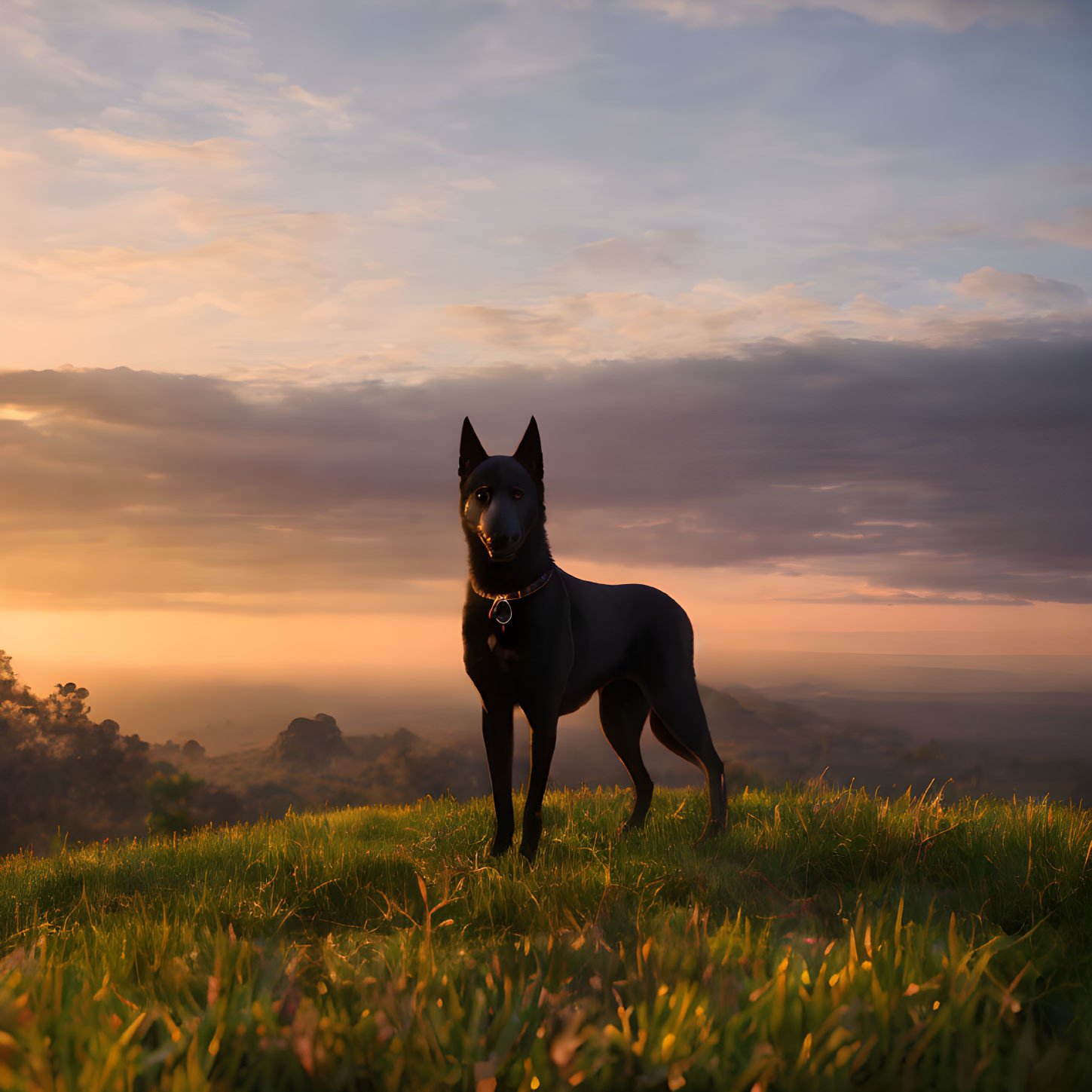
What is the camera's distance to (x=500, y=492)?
5.36m

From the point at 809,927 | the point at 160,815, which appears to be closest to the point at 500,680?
the point at 809,927

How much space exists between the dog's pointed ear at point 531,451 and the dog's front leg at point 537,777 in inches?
64.6

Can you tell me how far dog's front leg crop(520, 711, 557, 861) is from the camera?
5.67 meters

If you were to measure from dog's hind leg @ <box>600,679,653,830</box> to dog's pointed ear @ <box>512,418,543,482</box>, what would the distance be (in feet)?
6.85

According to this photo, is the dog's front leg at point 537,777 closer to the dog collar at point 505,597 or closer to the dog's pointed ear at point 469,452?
the dog collar at point 505,597

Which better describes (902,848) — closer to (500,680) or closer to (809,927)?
(809,927)

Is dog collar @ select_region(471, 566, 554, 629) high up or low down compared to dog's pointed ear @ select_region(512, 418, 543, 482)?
down

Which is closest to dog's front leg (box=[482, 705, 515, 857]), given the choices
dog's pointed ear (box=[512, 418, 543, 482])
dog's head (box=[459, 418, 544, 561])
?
dog's head (box=[459, 418, 544, 561])

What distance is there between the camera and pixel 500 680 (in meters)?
5.68

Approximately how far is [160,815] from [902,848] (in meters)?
7.29

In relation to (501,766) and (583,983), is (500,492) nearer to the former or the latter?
(501,766)

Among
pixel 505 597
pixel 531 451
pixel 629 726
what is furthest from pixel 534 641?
pixel 629 726

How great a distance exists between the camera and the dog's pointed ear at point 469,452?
5742mm

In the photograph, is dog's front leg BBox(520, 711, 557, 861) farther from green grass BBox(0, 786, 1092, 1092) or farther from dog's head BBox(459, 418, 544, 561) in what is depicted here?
dog's head BBox(459, 418, 544, 561)
